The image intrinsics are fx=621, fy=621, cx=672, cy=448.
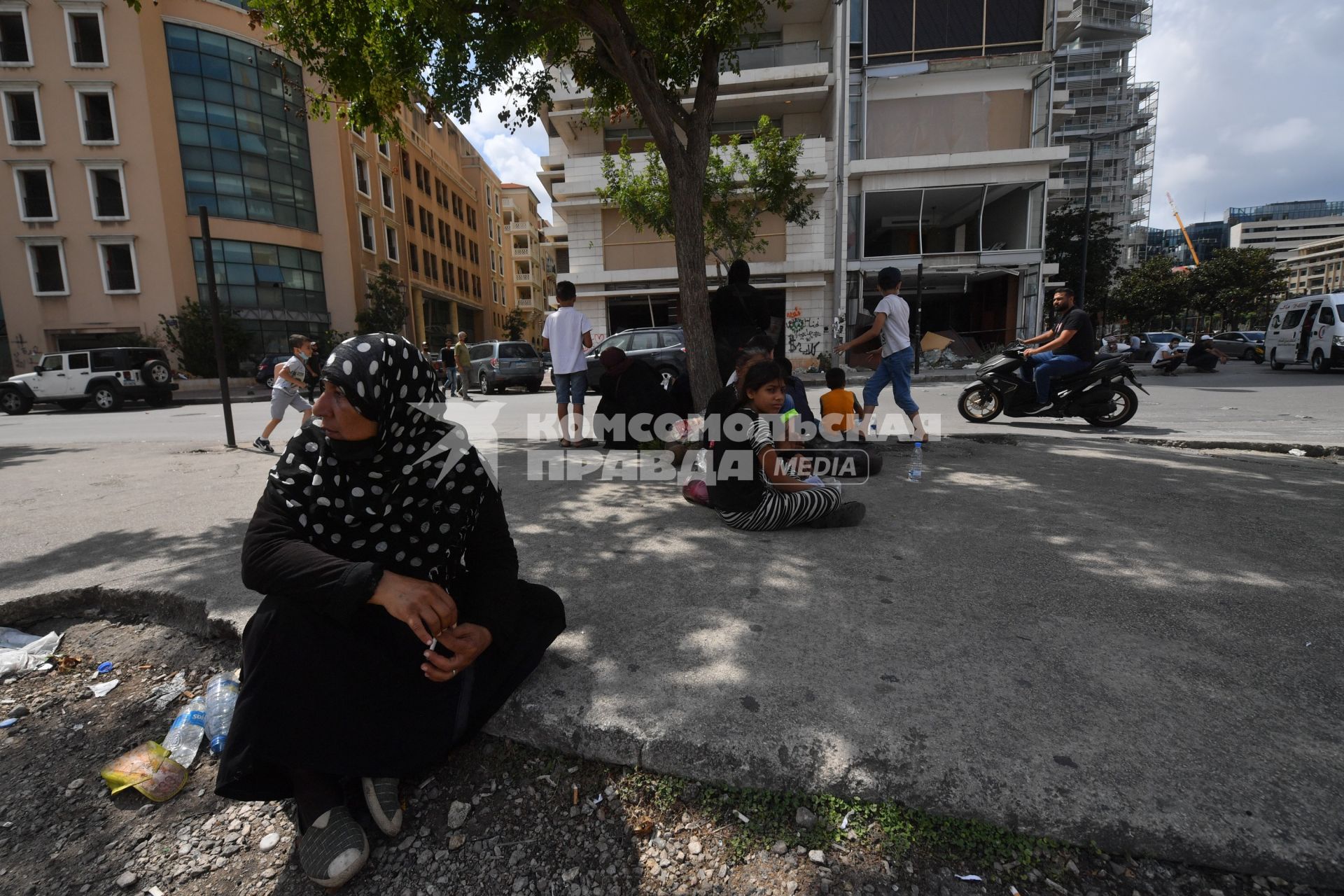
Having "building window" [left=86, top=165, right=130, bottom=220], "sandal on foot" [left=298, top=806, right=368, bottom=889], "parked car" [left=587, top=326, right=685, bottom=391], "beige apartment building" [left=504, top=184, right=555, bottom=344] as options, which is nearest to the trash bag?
"sandal on foot" [left=298, top=806, right=368, bottom=889]

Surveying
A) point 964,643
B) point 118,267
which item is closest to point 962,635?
point 964,643

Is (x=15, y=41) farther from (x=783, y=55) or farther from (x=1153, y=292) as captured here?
(x=1153, y=292)

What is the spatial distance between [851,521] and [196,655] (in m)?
3.25

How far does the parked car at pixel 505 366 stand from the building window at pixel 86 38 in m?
20.3

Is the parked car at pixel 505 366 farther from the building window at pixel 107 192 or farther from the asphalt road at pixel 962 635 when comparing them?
the building window at pixel 107 192

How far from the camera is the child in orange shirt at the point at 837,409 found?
535 cm

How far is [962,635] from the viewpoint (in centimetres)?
231

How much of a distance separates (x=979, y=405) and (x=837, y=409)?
3801 millimetres

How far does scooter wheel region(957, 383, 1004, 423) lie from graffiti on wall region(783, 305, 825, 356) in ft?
45.9

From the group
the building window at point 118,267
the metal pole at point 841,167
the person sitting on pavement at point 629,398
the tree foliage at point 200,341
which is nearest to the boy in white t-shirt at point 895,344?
the person sitting on pavement at point 629,398

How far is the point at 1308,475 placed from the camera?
4648 mm

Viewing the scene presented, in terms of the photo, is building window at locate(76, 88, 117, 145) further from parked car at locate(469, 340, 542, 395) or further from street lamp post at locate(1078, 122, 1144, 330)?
street lamp post at locate(1078, 122, 1144, 330)

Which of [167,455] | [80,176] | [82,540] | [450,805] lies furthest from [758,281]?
[80,176]

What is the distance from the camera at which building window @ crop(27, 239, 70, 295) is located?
23.5 meters
